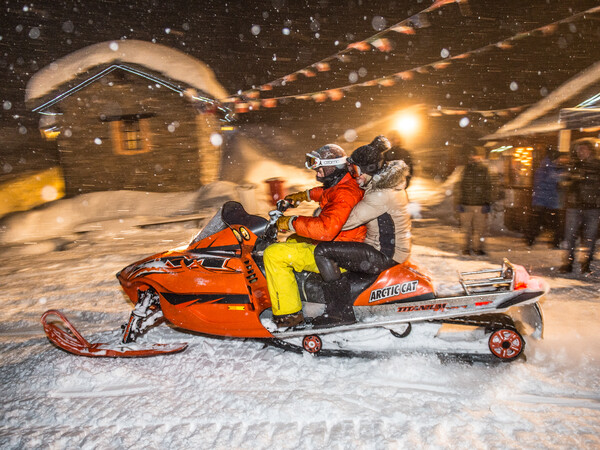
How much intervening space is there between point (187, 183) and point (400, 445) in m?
14.3

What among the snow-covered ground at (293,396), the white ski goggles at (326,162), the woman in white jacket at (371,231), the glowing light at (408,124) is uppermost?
the glowing light at (408,124)

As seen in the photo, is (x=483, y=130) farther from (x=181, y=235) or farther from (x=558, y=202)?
(x=181, y=235)

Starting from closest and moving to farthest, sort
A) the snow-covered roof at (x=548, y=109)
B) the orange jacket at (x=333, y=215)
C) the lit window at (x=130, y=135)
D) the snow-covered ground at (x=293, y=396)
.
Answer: the snow-covered ground at (x=293, y=396)
the orange jacket at (x=333, y=215)
the snow-covered roof at (x=548, y=109)
the lit window at (x=130, y=135)

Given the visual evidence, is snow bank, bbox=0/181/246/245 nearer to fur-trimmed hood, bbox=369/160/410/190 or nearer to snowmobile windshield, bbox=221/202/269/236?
snowmobile windshield, bbox=221/202/269/236

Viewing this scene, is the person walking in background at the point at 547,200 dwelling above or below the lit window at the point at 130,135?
below

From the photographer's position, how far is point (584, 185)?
5707 millimetres

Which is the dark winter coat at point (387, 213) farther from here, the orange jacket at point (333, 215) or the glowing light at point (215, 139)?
the glowing light at point (215, 139)

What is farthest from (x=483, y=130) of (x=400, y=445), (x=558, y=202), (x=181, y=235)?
(x=400, y=445)

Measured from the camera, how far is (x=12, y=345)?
13.5ft

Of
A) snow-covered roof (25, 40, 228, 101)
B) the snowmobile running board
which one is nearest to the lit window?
snow-covered roof (25, 40, 228, 101)

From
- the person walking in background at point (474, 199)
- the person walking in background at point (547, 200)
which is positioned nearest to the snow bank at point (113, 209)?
the person walking in background at point (474, 199)

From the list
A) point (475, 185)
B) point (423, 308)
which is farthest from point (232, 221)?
point (475, 185)

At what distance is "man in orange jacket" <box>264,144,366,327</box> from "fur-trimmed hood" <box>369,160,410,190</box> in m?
0.22

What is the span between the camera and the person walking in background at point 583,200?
5.67m
